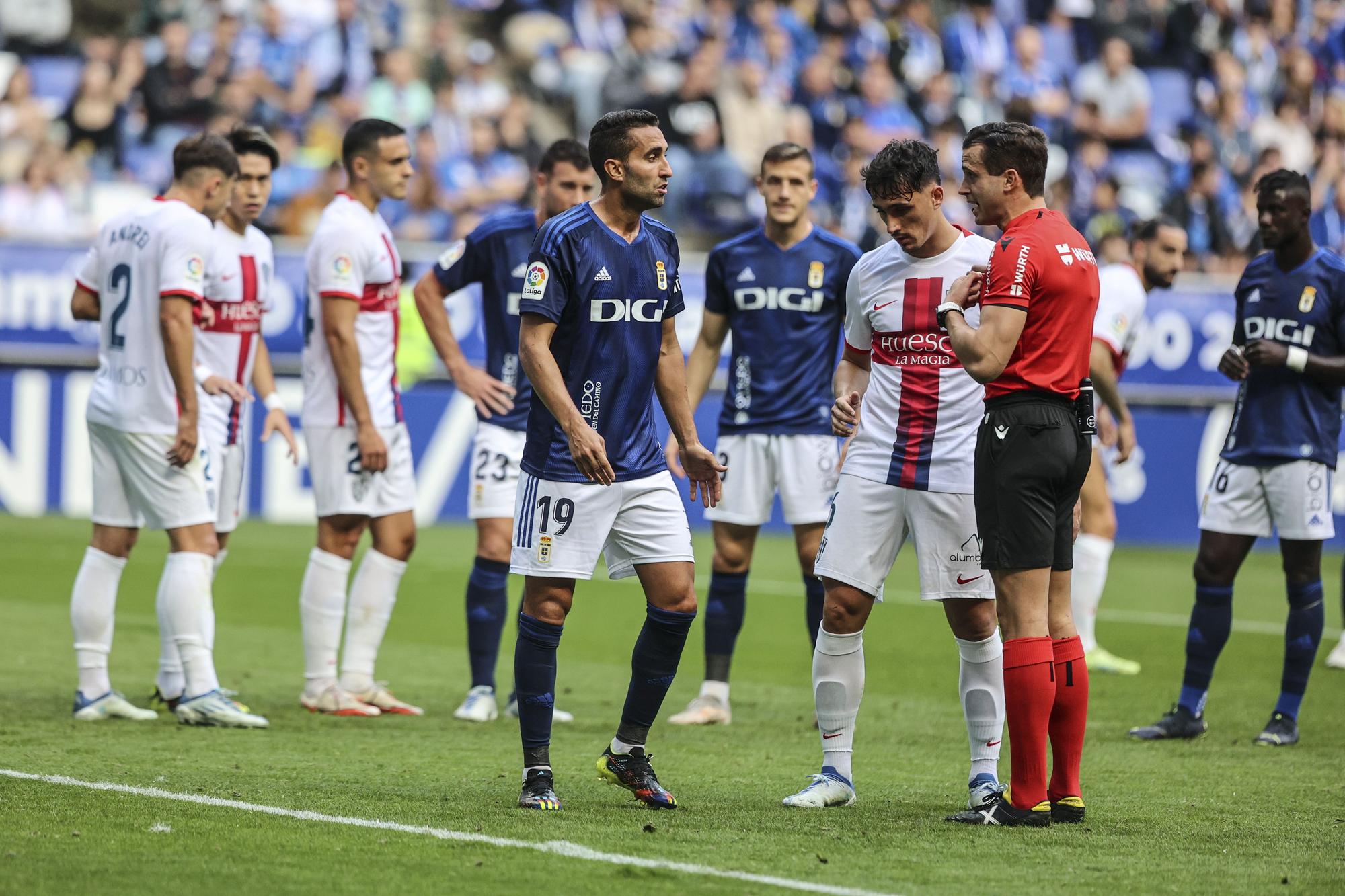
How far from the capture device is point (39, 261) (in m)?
15.5

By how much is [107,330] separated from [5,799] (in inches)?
99.6

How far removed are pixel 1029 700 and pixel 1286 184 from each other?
3.37 m

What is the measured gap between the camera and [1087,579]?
9828 millimetres

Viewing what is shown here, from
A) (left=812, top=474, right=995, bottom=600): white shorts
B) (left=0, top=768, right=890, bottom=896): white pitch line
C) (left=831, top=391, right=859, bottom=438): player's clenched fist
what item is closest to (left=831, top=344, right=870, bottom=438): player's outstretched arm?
(left=831, top=391, right=859, bottom=438): player's clenched fist

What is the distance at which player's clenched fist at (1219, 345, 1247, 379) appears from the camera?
304 inches

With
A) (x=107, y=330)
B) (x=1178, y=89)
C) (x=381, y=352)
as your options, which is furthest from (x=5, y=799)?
(x=1178, y=89)

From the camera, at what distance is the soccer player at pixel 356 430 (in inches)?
309

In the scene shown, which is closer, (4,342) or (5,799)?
(5,799)

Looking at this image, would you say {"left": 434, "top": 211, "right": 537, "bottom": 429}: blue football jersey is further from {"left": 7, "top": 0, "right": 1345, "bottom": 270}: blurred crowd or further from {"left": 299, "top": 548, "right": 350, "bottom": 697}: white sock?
{"left": 7, "top": 0, "right": 1345, "bottom": 270}: blurred crowd

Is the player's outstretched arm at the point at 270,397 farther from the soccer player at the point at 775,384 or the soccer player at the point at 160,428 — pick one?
the soccer player at the point at 775,384

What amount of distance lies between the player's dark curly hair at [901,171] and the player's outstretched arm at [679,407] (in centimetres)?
87

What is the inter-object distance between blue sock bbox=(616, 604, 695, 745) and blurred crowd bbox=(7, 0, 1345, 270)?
12.0 m

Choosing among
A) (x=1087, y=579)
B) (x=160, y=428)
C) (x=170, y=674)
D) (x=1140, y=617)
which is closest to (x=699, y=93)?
(x=1140, y=617)

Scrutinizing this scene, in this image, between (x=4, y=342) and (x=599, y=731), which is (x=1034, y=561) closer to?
(x=599, y=731)
